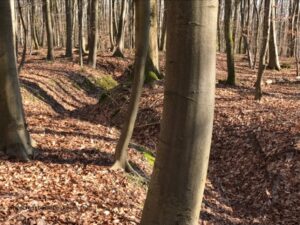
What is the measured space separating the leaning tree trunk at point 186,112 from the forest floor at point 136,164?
8.01ft

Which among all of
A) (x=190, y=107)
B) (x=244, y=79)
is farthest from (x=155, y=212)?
(x=244, y=79)

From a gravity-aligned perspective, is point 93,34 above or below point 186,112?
above

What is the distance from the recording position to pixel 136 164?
7.89 meters

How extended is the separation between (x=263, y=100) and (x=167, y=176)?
10.7 m

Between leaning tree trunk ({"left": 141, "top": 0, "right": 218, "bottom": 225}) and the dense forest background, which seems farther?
the dense forest background

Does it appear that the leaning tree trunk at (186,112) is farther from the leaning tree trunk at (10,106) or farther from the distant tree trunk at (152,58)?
the distant tree trunk at (152,58)

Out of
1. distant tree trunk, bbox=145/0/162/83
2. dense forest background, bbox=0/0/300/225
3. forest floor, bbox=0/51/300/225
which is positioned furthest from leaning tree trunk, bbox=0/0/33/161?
distant tree trunk, bbox=145/0/162/83

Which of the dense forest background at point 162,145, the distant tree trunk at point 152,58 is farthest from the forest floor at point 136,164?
the distant tree trunk at point 152,58

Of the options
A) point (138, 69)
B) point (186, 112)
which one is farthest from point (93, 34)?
point (186, 112)

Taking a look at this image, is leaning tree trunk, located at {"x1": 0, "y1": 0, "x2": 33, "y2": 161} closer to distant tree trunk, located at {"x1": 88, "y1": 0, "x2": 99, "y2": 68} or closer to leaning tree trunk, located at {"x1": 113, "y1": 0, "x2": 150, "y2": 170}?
leaning tree trunk, located at {"x1": 113, "y1": 0, "x2": 150, "y2": 170}

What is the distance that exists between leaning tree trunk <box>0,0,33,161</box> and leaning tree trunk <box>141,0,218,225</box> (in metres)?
4.30

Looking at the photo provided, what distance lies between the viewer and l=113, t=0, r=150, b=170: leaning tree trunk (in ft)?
19.5

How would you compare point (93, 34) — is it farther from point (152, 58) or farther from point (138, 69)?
point (138, 69)

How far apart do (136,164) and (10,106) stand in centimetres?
279
